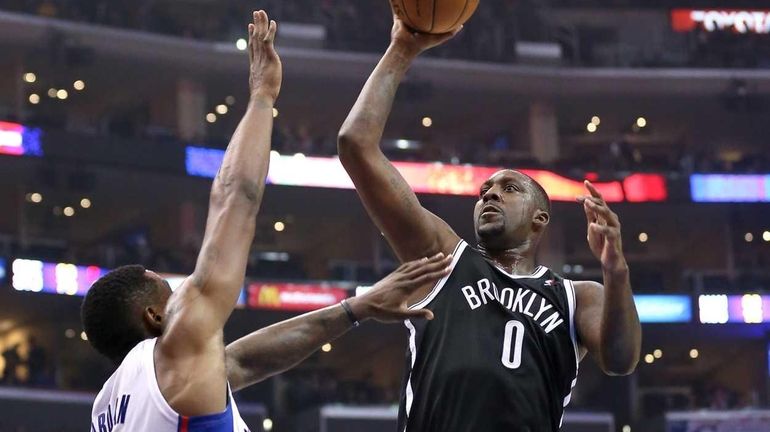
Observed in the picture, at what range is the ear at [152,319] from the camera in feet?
14.0

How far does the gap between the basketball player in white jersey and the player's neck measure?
79 centimetres

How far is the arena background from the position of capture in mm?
31875

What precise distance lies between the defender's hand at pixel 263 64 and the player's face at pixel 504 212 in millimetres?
1200

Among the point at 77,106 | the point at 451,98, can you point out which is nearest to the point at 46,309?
the point at 77,106

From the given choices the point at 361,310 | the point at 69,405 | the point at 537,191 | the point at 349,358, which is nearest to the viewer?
the point at 361,310

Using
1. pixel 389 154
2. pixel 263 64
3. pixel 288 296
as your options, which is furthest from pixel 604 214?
pixel 389 154

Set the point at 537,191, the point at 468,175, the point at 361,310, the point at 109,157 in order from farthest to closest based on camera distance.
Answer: the point at 468,175, the point at 109,157, the point at 537,191, the point at 361,310

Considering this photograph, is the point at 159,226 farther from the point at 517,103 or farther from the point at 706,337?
the point at 706,337

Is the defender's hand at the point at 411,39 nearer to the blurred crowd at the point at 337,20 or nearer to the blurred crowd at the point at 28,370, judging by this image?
the blurred crowd at the point at 28,370

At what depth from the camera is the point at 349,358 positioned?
3769cm

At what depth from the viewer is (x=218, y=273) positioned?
4152mm

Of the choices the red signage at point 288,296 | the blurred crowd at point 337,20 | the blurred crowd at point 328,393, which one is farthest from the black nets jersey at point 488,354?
the blurred crowd at point 337,20

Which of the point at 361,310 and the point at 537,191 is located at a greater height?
the point at 537,191

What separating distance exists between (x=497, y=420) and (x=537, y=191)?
3.95 ft
